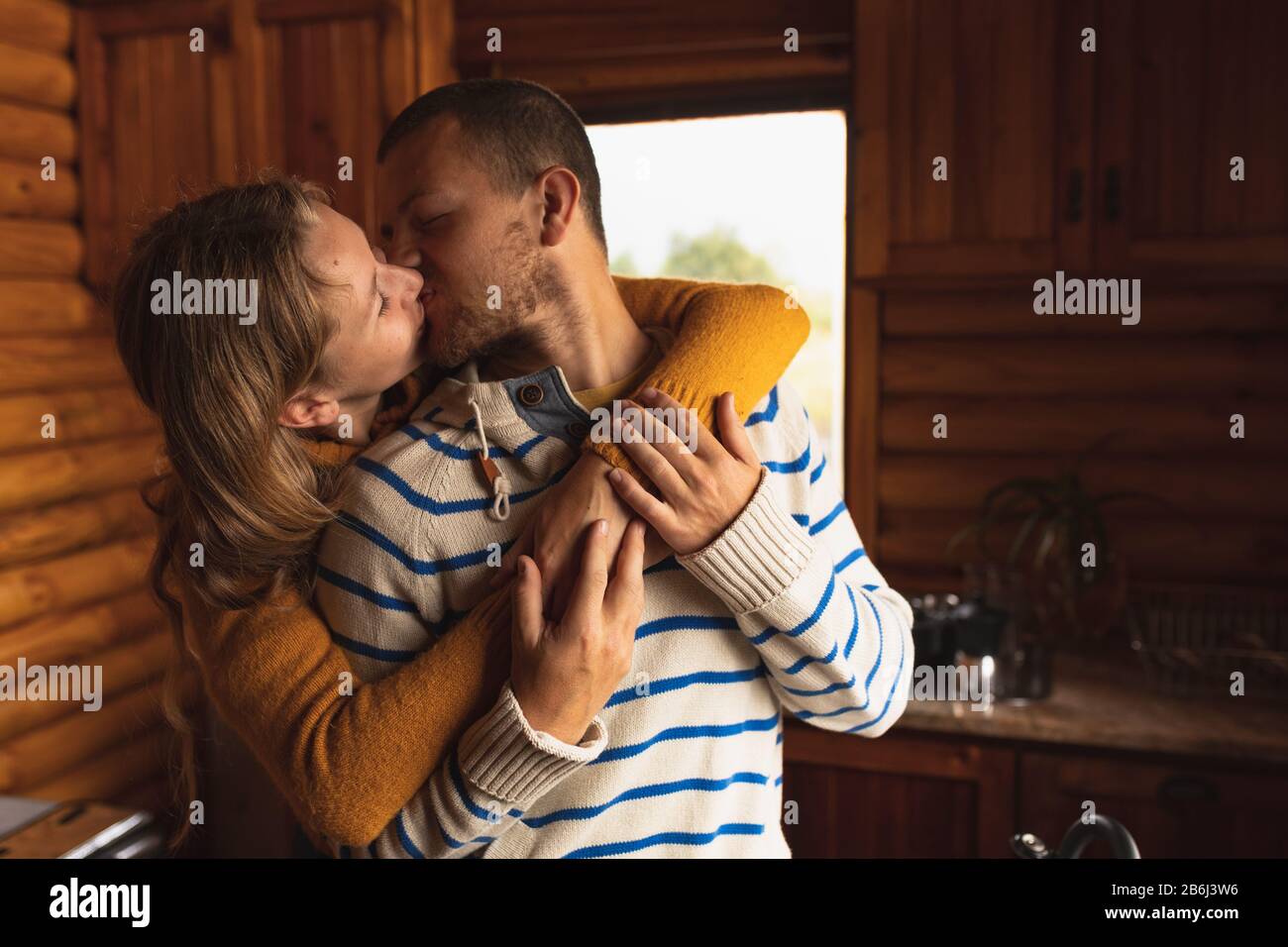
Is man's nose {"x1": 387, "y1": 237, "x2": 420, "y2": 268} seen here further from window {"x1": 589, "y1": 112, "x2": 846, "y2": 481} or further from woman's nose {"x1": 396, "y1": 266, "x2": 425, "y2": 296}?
window {"x1": 589, "y1": 112, "x2": 846, "y2": 481}

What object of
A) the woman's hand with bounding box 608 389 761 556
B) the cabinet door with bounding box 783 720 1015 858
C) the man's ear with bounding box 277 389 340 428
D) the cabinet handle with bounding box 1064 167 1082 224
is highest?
the cabinet handle with bounding box 1064 167 1082 224

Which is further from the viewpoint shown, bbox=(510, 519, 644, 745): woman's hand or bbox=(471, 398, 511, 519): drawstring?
bbox=(471, 398, 511, 519): drawstring

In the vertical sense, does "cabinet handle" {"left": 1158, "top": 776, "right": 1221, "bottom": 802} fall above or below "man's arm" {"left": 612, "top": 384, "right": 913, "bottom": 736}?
below

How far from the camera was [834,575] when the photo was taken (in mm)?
1168

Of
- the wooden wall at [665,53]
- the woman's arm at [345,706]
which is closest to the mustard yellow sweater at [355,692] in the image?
the woman's arm at [345,706]

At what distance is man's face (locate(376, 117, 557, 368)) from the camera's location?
3.89 feet

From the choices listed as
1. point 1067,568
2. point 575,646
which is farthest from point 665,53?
point 575,646

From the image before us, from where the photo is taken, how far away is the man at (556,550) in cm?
108

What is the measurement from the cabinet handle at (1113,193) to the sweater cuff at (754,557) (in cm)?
166

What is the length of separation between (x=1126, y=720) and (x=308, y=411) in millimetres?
1791

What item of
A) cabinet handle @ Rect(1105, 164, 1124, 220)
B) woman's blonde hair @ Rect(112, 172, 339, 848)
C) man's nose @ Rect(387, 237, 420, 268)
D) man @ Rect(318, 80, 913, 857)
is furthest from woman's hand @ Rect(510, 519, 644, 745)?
cabinet handle @ Rect(1105, 164, 1124, 220)

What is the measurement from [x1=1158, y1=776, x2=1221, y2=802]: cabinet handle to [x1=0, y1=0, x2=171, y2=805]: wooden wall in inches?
96.3
